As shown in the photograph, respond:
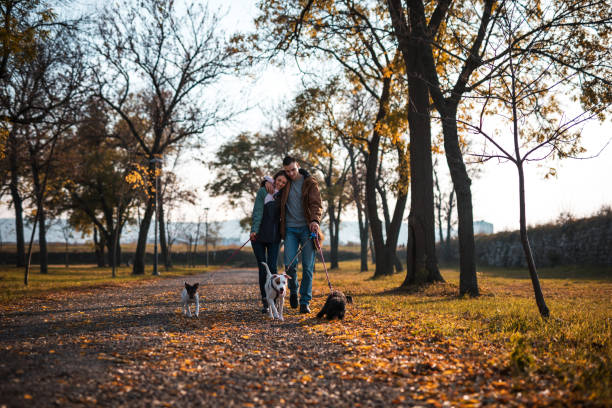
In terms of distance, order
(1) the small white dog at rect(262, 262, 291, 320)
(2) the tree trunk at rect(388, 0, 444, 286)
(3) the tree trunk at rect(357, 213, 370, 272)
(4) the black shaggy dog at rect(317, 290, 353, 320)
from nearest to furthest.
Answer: (1) the small white dog at rect(262, 262, 291, 320), (4) the black shaggy dog at rect(317, 290, 353, 320), (2) the tree trunk at rect(388, 0, 444, 286), (3) the tree trunk at rect(357, 213, 370, 272)

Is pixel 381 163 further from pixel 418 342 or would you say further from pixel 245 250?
pixel 245 250

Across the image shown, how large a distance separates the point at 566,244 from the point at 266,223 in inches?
986

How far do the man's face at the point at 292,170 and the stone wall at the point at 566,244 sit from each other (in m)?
21.4

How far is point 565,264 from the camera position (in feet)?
83.8

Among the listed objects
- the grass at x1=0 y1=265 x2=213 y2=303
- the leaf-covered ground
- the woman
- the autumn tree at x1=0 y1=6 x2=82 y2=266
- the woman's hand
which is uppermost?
the autumn tree at x1=0 y1=6 x2=82 y2=266

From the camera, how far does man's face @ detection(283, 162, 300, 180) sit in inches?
293

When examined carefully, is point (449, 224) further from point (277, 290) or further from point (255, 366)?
point (255, 366)

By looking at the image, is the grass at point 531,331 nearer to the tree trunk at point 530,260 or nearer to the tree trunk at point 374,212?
the tree trunk at point 530,260

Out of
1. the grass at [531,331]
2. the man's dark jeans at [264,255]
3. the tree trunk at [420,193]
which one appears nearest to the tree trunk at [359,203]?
the tree trunk at [420,193]

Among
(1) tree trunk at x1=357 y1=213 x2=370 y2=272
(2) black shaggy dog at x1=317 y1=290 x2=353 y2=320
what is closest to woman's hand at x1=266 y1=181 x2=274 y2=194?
(2) black shaggy dog at x1=317 y1=290 x2=353 y2=320

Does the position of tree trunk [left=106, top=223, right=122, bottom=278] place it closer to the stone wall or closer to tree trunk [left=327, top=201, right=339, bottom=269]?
tree trunk [left=327, top=201, right=339, bottom=269]

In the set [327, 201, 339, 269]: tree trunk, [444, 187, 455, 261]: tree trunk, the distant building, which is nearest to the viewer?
[327, 201, 339, 269]: tree trunk

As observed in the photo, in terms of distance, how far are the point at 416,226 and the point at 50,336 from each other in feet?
32.0

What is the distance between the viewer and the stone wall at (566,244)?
75.4ft
